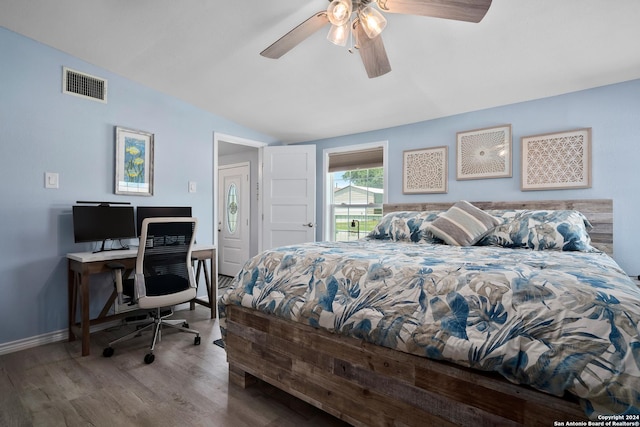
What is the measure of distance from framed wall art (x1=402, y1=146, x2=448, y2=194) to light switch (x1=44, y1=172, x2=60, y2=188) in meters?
3.51

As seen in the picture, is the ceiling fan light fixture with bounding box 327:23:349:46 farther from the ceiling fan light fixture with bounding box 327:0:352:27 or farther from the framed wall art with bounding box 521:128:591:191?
the framed wall art with bounding box 521:128:591:191

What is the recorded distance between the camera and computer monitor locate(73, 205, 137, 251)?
2.65 meters

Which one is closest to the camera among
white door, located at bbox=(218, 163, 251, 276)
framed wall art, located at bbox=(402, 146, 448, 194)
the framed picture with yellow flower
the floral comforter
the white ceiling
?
the floral comforter

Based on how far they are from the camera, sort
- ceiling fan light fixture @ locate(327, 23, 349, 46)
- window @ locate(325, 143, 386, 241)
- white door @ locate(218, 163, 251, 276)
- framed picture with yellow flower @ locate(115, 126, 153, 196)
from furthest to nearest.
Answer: white door @ locate(218, 163, 251, 276) → window @ locate(325, 143, 386, 241) → framed picture with yellow flower @ locate(115, 126, 153, 196) → ceiling fan light fixture @ locate(327, 23, 349, 46)

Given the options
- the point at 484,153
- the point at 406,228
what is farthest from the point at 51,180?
the point at 484,153

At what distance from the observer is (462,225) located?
2562 mm

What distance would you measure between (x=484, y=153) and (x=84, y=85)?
13.1ft

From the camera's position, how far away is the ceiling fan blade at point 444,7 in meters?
1.59

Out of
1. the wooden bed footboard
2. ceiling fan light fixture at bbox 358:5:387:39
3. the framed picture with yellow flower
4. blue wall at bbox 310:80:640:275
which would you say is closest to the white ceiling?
blue wall at bbox 310:80:640:275

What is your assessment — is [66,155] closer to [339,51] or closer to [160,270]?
[160,270]

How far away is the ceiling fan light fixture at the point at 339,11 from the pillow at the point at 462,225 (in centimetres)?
172

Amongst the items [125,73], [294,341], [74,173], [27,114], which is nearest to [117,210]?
[74,173]

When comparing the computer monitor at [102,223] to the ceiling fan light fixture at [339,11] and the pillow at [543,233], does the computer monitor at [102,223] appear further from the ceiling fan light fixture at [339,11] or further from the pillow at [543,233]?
the pillow at [543,233]

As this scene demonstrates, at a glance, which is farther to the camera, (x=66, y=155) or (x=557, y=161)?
(x=557, y=161)
